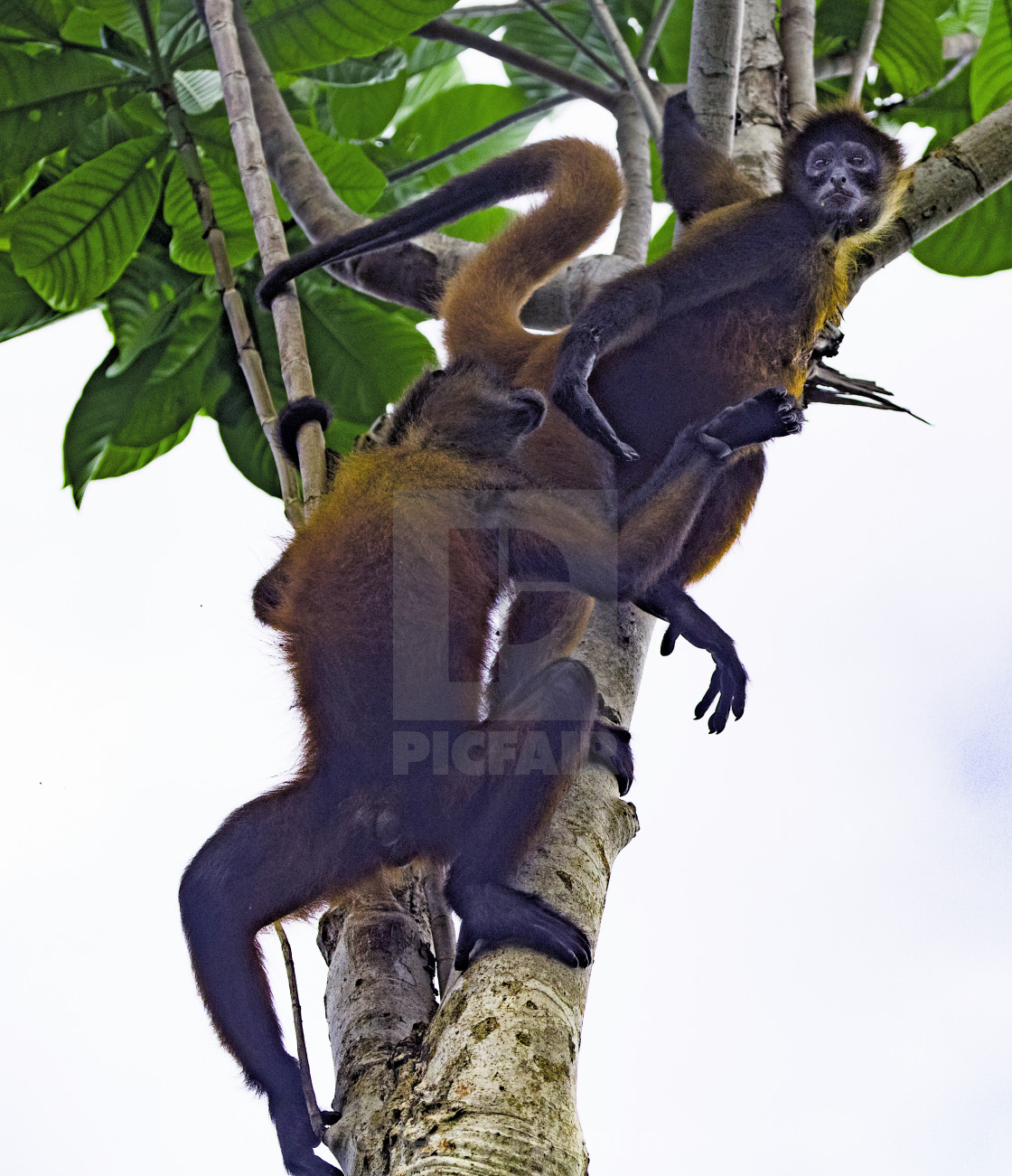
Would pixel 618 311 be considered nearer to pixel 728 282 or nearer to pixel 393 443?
pixel 728 282

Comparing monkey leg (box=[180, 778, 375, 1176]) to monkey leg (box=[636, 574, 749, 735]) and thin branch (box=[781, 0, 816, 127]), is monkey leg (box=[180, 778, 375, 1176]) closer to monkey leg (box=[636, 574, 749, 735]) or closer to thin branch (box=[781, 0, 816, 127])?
monkey leg (box=[636, 574, 749, 735])

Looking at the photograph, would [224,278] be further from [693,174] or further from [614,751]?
[614,751]

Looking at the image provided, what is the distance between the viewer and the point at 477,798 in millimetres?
2037

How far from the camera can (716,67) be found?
307 centimetres

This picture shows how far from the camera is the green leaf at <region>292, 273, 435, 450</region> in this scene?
13.9 ft

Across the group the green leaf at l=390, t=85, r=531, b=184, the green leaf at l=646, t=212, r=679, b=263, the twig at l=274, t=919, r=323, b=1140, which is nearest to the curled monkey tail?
the green leaf at l=646, t=212, r=679, b=263

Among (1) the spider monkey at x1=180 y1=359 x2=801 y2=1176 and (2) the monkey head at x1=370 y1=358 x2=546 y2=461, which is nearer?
(1) the spider monkey at x1=180 y1=359 x2=801 y2=1176

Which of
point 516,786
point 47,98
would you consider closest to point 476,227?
point 47,98

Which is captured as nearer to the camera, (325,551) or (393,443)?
(325,551)

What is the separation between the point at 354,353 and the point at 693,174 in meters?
1.69

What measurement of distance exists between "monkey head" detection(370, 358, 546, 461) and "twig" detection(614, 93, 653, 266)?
1116 mm

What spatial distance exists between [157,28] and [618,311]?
2404 mm

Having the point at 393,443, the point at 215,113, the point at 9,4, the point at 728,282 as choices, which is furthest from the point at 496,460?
the point at 9,4

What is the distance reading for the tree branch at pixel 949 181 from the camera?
3020 millimetres
